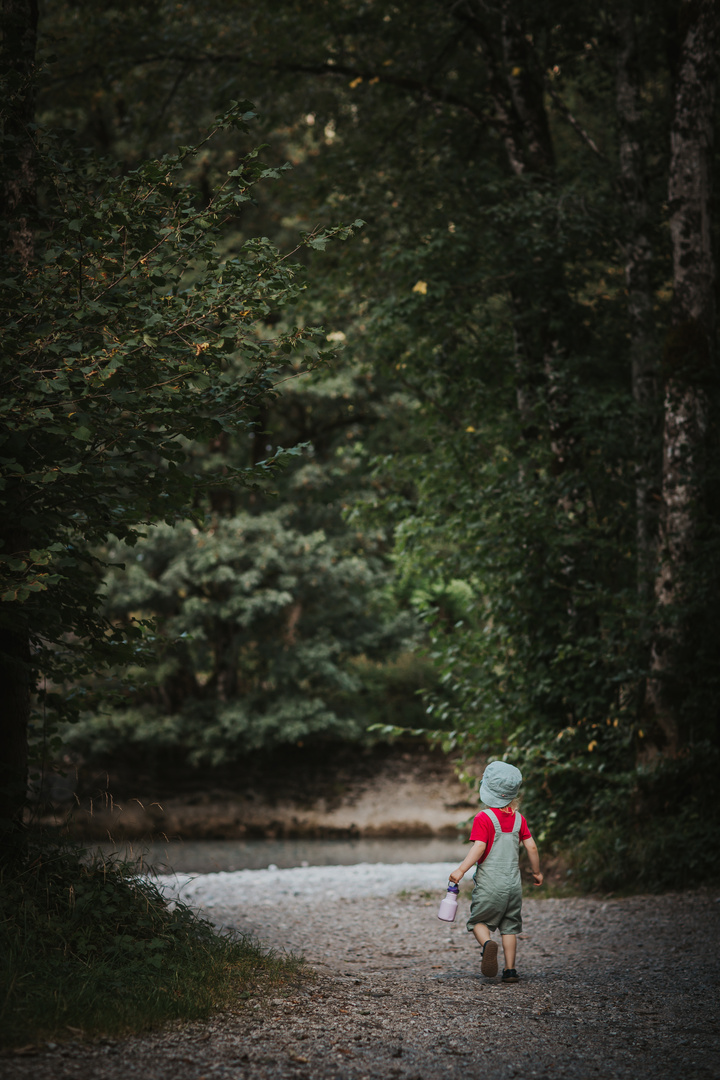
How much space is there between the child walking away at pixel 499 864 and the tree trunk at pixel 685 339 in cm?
315

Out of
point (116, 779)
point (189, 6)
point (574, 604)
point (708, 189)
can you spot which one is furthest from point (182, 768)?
point (708, 189)

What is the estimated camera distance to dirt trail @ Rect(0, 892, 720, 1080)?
332 cm

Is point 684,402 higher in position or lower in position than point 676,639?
higher

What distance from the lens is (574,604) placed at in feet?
28.6

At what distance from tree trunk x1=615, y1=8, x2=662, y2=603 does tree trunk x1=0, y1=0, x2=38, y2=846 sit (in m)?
5.47

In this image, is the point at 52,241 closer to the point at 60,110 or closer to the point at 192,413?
the point at 192,413

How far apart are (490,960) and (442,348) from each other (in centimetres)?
713

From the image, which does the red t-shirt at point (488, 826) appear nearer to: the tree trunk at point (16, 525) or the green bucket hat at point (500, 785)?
the green bucket hat at point (500, 785)

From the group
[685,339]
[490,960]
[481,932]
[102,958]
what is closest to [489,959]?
[490,960]

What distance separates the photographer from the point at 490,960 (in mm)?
4762

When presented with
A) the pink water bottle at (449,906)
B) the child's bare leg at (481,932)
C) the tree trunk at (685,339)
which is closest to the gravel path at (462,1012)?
the child's bare leg at (481,932)

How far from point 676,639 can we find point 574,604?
121 cm

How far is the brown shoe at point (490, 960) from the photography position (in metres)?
4.76

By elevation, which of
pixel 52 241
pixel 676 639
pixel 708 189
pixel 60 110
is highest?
pixel 60 110
